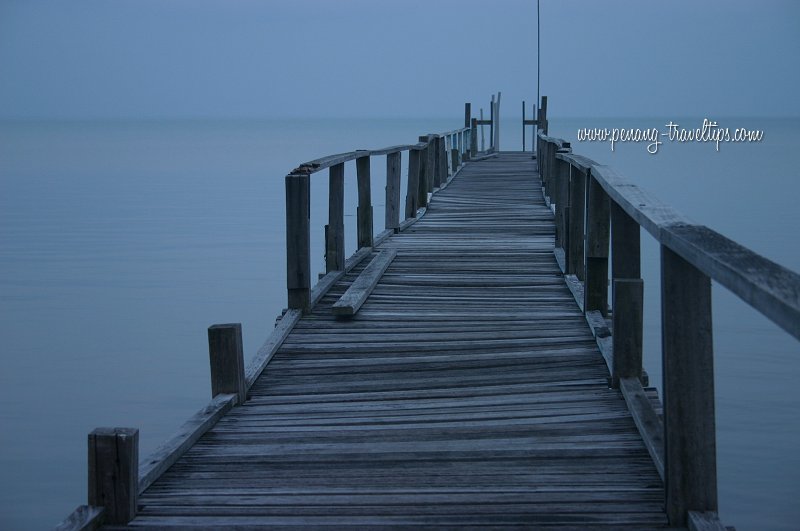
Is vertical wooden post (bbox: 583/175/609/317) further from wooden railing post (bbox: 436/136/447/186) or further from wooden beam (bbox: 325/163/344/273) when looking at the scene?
wooden railing post (bbox: 436/136/447/186)

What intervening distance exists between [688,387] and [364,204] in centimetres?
609

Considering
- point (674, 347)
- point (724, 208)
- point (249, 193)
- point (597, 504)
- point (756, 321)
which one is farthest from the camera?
point (249, 193)

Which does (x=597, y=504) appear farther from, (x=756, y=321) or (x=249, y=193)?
(x=249, y=193)

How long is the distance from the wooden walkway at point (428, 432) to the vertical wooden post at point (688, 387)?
153 millimetres

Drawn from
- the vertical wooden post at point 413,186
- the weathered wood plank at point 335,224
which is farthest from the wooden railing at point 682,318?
the vertical wooden post at point 413,186

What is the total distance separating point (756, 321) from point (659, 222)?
12.2 m

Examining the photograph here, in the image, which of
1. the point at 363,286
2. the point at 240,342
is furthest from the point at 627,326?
the point at 363,286

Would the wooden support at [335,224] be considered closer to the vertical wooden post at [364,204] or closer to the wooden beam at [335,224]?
the wooden beam at [335,224]

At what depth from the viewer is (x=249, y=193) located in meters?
41.1

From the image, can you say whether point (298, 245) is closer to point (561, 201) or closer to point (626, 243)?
point (626, 243)

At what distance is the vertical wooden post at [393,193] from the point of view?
430 inches

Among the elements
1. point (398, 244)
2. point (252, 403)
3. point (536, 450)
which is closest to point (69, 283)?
point (398, 244)

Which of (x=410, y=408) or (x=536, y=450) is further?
(x=410, y=408)

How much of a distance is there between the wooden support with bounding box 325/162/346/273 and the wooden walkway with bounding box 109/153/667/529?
1.91 ft
